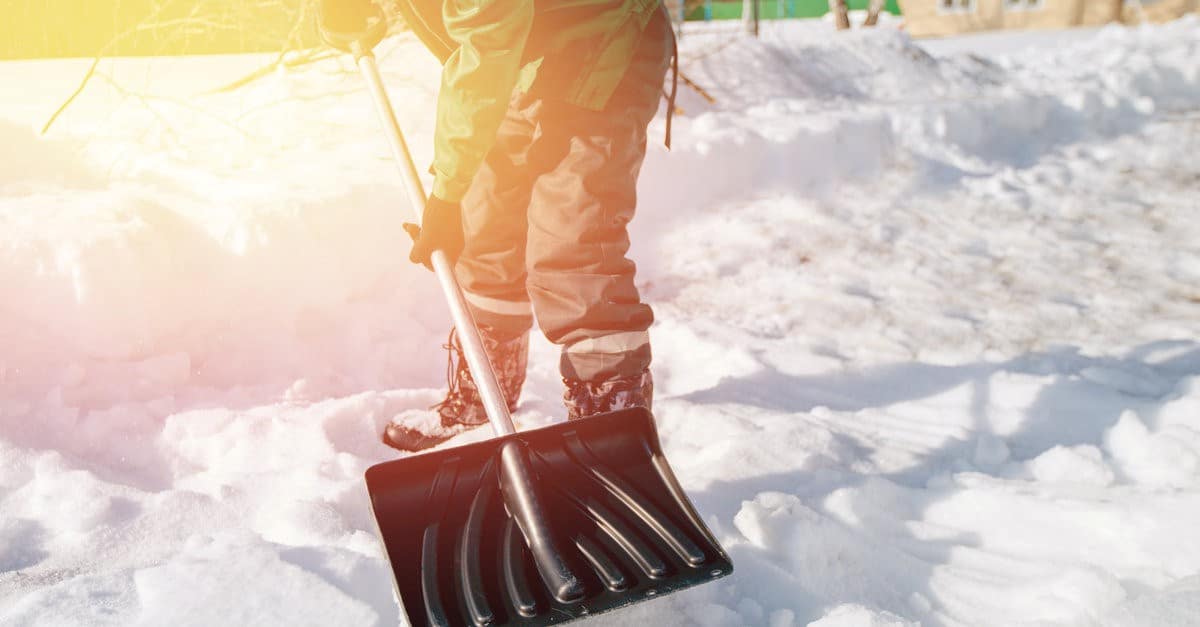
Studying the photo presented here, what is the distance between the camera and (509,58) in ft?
4.50

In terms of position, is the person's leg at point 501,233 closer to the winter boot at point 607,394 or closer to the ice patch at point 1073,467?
the winter boot at point 607,394

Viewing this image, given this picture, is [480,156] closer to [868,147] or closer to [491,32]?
[491,32]

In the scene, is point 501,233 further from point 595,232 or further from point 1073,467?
point 1073,467

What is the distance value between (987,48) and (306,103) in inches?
366

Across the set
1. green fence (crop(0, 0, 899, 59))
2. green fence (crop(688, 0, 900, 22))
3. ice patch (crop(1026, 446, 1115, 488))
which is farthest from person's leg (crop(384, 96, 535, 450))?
green fence (crop(688, 0, 900, 22))

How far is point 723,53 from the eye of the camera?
231 inches

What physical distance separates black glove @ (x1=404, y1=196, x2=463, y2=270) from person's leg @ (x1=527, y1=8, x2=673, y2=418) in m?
0.16

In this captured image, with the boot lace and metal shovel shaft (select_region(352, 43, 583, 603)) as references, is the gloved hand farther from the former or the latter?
the boot lace

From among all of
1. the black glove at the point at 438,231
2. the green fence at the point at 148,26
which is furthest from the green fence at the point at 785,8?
the black glove at the point at 438,231

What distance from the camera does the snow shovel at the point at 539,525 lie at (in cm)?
112

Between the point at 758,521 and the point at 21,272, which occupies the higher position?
the point at 21,272

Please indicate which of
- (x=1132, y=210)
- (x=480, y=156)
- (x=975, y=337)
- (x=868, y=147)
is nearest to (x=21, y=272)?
(x=480, y=156)

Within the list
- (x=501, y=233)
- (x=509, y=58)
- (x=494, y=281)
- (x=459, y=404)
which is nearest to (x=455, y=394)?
(x=459, y=404)

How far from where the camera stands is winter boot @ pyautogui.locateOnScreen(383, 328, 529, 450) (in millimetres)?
1819
